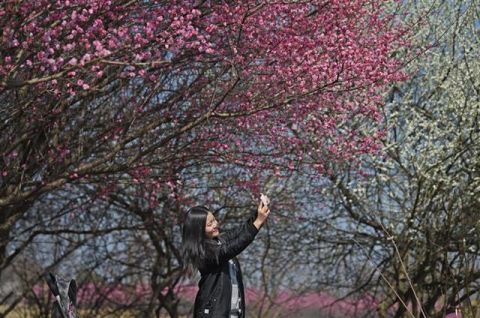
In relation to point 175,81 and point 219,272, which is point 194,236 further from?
point 175,81

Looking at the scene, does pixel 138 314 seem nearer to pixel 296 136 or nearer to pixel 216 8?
pixel 296 136

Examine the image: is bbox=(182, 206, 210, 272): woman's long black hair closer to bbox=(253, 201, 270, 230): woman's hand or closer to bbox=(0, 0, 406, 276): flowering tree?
bbox=(253, 201, 270, 230): woman's hand

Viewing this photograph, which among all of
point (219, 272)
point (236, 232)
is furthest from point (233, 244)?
point (219, 272)

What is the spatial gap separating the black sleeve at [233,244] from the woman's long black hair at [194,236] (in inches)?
3.0

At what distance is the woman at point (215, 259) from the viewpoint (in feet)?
16.4

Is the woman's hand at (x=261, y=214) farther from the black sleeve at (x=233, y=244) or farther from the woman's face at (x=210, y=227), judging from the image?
the woman's face at (x=210, y=227)

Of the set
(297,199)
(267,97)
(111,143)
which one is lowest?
(267,97)

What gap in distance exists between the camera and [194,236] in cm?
512

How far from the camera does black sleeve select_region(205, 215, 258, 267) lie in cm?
495

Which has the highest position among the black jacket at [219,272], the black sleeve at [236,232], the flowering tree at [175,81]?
the flowering tree at [175,81]

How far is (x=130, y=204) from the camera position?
11.7 metres

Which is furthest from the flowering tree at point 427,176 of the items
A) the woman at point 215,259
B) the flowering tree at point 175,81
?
the woman at point 215,259

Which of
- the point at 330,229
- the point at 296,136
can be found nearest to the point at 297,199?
the point at 330,229

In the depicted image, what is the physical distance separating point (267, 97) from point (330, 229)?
474 cm
